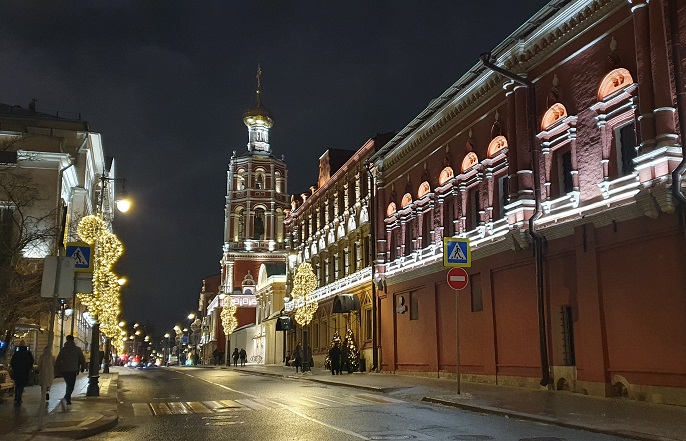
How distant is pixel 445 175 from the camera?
28688 millimetres

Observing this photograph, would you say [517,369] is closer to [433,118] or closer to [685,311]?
[685,311]

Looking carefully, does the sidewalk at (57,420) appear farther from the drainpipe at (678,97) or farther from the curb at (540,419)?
the drainpipe at (678,97)

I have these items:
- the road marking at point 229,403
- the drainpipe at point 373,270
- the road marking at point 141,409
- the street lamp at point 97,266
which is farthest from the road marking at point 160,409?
the drainpipe at point 373,270

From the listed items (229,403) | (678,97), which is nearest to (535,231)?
(678,97)

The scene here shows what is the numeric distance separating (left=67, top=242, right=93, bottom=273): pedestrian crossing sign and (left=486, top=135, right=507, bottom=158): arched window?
14.5 metres

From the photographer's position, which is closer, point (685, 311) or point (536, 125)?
point (685, 311)

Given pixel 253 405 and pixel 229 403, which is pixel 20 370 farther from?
pixel 253 405

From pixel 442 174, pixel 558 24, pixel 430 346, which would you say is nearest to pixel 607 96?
pixel 558 24

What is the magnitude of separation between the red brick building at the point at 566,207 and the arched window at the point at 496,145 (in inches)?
3.3

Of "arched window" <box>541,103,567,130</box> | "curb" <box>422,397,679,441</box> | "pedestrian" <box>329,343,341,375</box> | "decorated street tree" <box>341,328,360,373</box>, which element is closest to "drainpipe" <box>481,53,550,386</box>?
"arched window" <box>541,103,567,130</box>

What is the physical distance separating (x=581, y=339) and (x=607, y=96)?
260 inches

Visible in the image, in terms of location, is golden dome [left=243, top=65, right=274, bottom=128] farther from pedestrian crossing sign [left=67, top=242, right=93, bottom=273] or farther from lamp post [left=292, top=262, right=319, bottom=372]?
pedestrian crossing sign [left=67, top=242, right=93, bottom=273]

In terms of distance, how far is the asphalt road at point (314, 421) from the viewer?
1100 centimetres

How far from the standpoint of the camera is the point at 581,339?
18.8 meters
